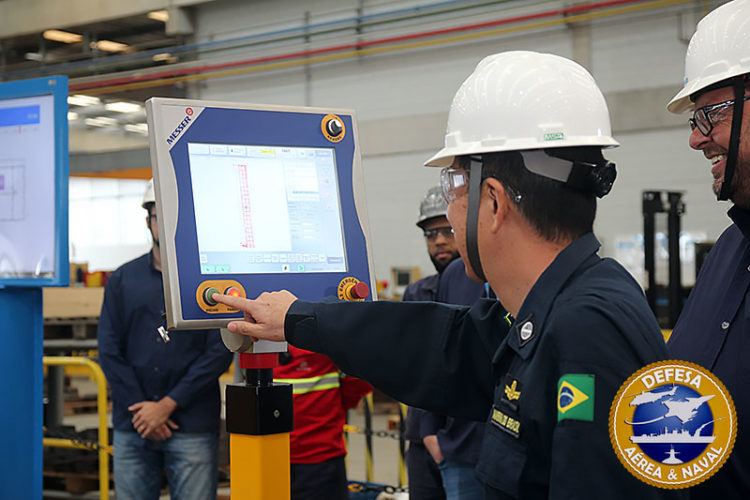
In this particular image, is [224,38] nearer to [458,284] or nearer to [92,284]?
[92,284]

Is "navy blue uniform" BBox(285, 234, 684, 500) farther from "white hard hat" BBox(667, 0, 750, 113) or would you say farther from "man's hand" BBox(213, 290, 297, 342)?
"white hard hat" BBox(667, 0, 750, 113)

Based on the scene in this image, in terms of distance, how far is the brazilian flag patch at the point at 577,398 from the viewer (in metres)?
1.32

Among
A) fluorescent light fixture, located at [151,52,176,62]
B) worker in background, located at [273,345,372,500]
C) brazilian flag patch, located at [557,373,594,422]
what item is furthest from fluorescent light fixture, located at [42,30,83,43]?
brazilian flag patch, located at [557,373,594,422]

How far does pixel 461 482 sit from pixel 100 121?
18.7 metres

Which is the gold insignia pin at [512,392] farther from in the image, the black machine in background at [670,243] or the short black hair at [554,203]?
the black machine in background at [670,243]

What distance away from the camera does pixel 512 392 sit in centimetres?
148

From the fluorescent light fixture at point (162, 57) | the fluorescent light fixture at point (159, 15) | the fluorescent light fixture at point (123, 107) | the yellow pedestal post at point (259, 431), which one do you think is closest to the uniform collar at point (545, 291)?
the yellow pedestal post at point (259, 431)

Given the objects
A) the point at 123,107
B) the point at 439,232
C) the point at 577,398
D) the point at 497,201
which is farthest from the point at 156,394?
the point at 123,107

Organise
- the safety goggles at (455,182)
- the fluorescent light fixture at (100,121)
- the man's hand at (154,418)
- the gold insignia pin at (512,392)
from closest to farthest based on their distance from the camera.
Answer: the gold insignia pin at (512,392), the safety goggles at (455,182), the man's hand at (154,418), the fluorescent light fixture at (100,121)

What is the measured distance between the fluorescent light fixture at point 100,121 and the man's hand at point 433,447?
58.5ft

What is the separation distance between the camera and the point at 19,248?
2.97 metres

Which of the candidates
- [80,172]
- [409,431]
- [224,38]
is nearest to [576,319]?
[409,431]

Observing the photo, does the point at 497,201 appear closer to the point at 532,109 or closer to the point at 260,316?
the point at 532,109

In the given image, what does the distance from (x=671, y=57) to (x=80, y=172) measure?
34.9 feet
